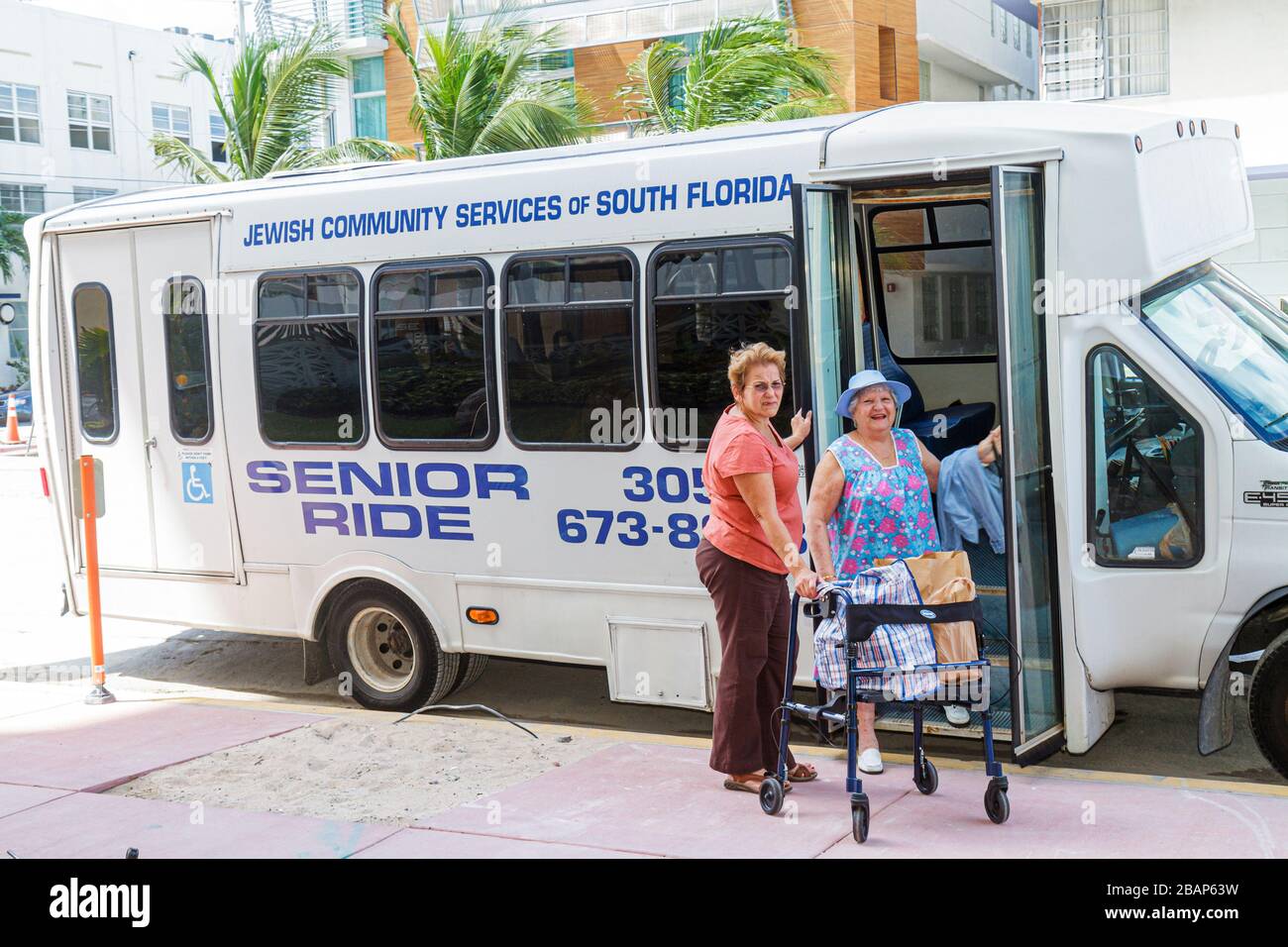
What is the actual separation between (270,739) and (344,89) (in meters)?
26.1

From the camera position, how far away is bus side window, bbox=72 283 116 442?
358 inches

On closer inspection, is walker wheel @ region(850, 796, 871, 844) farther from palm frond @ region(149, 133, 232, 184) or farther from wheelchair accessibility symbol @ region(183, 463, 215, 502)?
palm frond @ region(149, 133, 232, 184)

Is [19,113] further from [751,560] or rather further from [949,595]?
[949,595]

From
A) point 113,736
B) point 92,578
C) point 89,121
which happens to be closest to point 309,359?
point 92,578

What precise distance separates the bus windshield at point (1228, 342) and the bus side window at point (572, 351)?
248 cm

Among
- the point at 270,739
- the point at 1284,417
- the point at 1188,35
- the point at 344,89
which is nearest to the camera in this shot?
the point at 1284,417

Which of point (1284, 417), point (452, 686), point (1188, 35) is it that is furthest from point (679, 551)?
point (1188, 35)

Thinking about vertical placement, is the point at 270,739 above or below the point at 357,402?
below

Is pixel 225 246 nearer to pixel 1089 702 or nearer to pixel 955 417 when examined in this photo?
pixel 955 417

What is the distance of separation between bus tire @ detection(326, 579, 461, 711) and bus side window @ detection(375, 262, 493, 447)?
95 cm

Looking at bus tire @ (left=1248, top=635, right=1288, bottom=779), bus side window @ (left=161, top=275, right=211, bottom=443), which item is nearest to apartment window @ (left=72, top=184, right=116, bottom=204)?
bus side window @ (left=161, top=275, right=211, bottom=443)

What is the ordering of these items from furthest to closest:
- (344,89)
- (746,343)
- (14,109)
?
(14,109)
(344,89)
(746,343)

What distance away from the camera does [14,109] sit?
149ft

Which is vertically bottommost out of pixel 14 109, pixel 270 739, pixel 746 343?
pixel 270 739
